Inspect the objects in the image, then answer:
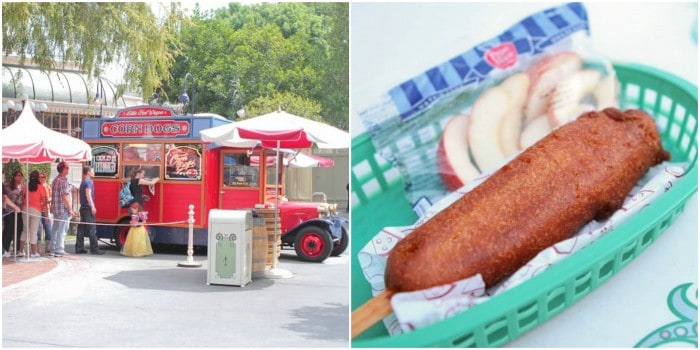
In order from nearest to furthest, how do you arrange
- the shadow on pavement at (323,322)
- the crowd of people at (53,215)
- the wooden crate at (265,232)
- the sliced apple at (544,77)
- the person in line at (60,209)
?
the sliced apple at (544,77), the shadow on pavement at (323,322), the wooden crate at (265,232), the crowd of people at (53,215), the person in line at (60,209)

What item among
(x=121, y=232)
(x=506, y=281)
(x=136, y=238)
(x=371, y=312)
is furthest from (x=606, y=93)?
(x=121, y=232)

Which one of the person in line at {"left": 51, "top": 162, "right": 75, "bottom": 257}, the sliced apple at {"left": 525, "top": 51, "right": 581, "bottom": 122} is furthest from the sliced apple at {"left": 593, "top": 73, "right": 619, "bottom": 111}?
the person in line at {"left": 51, "top": 162, "right": 75, "bottom": 257}

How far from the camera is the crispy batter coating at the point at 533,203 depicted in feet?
11.5

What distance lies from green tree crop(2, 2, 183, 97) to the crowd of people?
1.59 m

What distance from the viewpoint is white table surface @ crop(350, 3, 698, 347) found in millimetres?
3604

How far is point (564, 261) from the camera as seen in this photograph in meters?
3.46

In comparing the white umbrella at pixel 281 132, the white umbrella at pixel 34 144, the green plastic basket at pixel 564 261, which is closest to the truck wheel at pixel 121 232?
the white umbrella at pixel 34 144

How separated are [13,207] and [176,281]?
267cm

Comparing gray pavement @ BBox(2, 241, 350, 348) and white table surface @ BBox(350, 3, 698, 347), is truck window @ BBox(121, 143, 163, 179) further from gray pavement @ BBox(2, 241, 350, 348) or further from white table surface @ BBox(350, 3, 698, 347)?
white table surface @ BBox(350, 3, 698, 347)

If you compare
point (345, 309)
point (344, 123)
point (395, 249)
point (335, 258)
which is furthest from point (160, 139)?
point (344, 123)

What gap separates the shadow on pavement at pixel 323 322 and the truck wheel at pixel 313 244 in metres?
2.79

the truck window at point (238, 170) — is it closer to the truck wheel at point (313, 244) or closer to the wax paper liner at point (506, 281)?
the truck wheel at point (313, 244)

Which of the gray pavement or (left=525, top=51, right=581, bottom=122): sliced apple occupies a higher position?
(left=525, top=51, right=581, bottom=122): sliced apple

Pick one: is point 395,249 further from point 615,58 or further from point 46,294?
point 46,294
